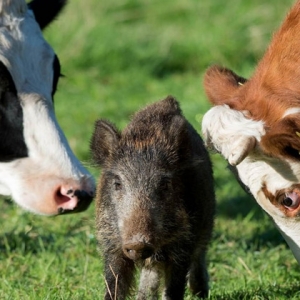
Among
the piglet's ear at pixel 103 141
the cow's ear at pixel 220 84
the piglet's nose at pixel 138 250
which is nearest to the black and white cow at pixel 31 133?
the piglet's ear at pixel 103 141

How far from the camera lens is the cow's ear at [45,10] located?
676cm

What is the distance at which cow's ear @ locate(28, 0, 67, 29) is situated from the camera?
6.76 metres

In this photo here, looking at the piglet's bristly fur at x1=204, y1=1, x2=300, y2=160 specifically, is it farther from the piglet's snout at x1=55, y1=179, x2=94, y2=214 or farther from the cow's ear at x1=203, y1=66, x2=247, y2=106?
the piglet's snout at x1=55, y1=179, x2=94, y2=214

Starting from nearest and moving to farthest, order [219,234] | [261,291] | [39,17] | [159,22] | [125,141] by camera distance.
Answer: [125,141] → [261,291] → [39,17] → [219,234] → [159,22]

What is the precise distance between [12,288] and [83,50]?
7.50 m

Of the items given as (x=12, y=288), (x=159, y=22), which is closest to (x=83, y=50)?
(x=159, y=22)

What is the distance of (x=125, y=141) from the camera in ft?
17.7

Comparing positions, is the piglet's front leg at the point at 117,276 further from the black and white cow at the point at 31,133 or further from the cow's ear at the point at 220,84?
the cow's ear at the point at 220,84

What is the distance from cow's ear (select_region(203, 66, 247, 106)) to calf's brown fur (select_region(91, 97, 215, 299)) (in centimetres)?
39

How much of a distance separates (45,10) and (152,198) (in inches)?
86.7

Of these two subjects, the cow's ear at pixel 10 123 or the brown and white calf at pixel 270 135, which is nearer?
the brown and white calf at pixel 270 135

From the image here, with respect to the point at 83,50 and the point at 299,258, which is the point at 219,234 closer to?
the point at 299,258

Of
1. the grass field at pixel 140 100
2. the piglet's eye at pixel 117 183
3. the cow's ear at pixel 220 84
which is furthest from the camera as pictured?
the grass field at pixel 140 100

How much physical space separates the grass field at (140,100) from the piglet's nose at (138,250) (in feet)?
3.00
